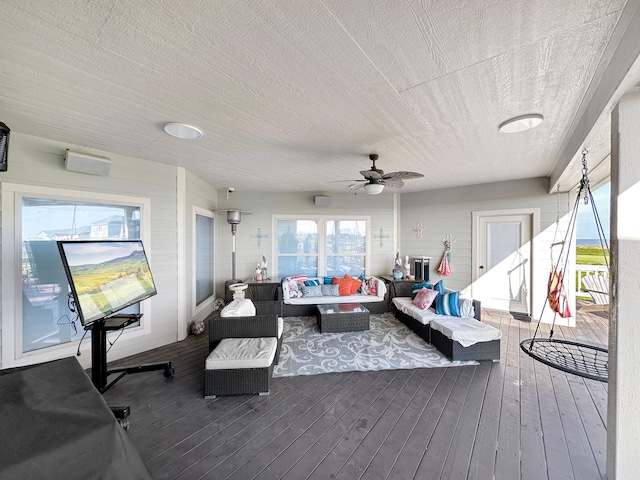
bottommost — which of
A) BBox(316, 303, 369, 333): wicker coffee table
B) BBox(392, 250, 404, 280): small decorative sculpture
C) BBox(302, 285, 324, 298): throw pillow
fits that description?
BBox(316, 303, 369, 333): wicker coffee table

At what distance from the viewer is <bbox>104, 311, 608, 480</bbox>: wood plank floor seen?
172 centimetres

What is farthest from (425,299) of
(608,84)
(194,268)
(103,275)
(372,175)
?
(103,275)

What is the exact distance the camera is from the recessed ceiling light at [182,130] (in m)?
2.46

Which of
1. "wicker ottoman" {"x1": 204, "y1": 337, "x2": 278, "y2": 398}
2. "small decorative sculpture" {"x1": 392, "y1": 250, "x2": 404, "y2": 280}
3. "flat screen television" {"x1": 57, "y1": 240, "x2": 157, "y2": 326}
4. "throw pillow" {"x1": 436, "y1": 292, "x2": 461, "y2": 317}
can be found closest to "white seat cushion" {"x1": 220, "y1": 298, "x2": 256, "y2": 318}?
"wicker ottoman" {"x1": 204, "y1": 337, "x2": 278, "y2": 398}

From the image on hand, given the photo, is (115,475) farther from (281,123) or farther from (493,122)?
(493,122)

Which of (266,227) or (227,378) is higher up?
(266,227)

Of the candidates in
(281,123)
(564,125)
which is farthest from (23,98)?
(564,125)

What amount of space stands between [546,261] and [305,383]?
4.78 metres

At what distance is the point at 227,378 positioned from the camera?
2.46m

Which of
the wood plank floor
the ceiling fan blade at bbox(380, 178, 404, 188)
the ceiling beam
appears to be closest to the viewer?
the ceiling beam

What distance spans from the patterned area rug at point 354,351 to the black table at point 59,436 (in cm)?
223

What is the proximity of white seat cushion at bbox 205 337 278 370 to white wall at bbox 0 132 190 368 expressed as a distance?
5.02ft

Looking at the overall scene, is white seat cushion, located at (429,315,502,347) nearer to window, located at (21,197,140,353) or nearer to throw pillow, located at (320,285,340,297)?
throw pillow, located at (320,285,340,297)

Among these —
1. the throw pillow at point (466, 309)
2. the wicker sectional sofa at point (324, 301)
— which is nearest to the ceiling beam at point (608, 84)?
the throw pillow at point (466, 309)
